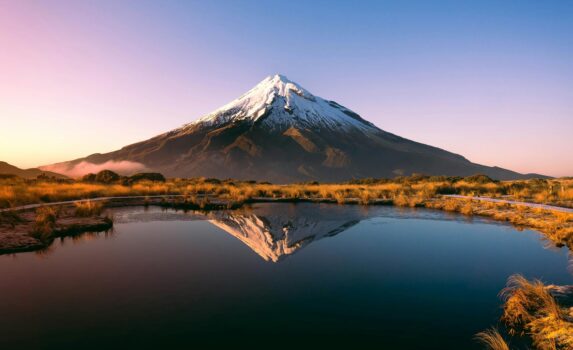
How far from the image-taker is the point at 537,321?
553cm

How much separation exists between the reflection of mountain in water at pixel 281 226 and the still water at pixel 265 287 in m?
0.13

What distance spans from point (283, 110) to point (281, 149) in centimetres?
3467

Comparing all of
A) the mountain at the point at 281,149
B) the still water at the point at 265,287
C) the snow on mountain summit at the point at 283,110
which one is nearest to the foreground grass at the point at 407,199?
the still water at the point at 265,287

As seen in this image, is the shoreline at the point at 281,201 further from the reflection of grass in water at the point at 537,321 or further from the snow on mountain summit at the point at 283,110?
the snow on mountain summit at the point at 283,110

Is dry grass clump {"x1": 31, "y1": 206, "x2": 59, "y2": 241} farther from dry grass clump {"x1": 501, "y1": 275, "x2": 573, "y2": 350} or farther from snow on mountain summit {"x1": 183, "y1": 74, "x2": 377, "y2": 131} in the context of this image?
snow on mountain summit {"x1": 183, "y1": 74, "x2": 377, "y2": 131}

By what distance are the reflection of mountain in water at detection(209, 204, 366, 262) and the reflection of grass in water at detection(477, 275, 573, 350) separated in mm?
5310

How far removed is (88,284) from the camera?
7.56 meters

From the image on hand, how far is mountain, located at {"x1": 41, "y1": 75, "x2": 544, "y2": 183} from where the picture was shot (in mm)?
132375

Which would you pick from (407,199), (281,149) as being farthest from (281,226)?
(281,149)

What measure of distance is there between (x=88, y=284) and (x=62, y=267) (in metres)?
1.79

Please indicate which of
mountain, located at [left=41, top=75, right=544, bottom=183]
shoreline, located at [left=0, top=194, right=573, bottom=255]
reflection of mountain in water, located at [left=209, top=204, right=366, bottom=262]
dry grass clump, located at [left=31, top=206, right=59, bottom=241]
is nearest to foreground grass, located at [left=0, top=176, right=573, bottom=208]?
shoreline, located at [left=0, top=194, right=573, bottom=255]

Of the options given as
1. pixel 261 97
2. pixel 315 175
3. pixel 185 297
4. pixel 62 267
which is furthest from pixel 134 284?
pixel 261 97

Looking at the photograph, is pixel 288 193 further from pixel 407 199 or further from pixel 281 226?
pixel 281 226

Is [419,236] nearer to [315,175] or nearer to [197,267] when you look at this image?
[197,267]
